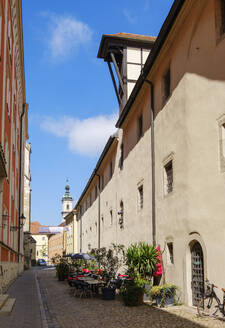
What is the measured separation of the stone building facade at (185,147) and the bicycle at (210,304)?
0.33 meters

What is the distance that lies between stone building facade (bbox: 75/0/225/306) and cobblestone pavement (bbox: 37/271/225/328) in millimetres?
1224

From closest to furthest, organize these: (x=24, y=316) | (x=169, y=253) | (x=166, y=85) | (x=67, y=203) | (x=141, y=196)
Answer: (x=24, y=316), (x=169, y=253), (x=166, y=85), (x=141, y=196), (x=67, y=203)

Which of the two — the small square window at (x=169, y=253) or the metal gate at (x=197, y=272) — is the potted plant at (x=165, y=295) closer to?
the metal gate at (x=197, y=272)

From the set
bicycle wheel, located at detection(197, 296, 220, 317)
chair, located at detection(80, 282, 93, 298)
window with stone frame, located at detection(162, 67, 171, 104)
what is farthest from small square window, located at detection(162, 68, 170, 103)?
chair, located at detection(80, 282, 93, 298)

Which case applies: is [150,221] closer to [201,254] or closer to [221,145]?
[201,254]

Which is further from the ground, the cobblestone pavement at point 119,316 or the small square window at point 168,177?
the small square window at point 168,177

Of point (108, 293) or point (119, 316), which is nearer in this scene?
point (119, 316)

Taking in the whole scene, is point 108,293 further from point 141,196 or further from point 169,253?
point 141,196

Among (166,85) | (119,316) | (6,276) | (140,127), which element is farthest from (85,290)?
(166,85)

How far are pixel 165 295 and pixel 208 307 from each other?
6.69ft

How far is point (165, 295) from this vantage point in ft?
40.7

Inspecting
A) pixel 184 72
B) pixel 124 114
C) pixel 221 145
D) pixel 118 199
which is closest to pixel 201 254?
pixel 221 145

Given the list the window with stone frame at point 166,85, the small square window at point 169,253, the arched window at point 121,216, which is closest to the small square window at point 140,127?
the window with stone frame at point 166,85

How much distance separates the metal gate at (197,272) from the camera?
11.7m
